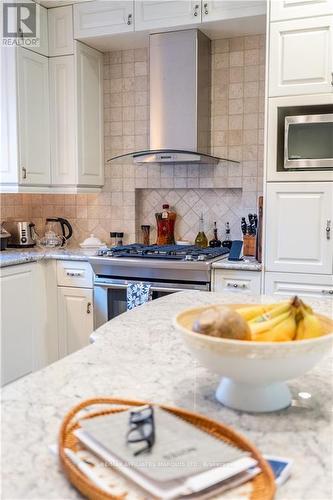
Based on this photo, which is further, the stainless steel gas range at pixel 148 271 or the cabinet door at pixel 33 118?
the cabinet door at pixel 33 118

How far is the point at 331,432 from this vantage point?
85cm

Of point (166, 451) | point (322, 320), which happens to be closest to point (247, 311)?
point (322, 320)

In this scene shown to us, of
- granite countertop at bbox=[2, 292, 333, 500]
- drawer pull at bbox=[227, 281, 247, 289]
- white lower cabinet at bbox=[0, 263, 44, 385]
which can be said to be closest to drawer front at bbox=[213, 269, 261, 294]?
drawer pull at bbox=[227, 281, 247, 289]

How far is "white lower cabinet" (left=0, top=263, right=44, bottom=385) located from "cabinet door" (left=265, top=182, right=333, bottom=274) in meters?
1.54

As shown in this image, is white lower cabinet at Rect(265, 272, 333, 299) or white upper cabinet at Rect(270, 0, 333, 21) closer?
white upper cabinet at Rect(270, 0, 333, 21)

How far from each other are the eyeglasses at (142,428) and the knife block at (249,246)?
2.31m

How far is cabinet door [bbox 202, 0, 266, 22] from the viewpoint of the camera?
2.95 m

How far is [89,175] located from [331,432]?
3078mm

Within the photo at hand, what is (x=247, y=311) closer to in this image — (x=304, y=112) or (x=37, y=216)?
(x=304, y=112)

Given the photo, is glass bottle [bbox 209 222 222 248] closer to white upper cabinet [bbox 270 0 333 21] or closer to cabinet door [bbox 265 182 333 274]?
cabinet door [bbox 265 182 333 274]

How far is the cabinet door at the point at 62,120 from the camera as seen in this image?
138 inches

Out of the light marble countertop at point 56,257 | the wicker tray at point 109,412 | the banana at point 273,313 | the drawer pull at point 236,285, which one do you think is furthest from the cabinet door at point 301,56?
the wicker tray at point 109,412

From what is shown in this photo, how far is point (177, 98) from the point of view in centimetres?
326

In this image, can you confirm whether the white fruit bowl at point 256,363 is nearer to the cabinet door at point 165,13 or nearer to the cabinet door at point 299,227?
the cabinet door at point 299,227
